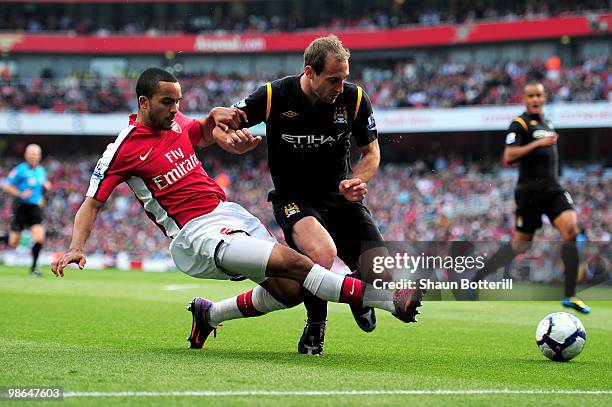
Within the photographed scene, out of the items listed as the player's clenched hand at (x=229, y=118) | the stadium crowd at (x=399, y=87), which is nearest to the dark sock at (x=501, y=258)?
the player's clenched hand at (x=229, y=118)

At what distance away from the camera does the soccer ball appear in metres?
6.55

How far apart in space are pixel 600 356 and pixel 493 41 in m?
35.5

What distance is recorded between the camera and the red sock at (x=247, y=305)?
693cm

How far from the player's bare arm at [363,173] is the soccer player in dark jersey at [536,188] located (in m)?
4.28

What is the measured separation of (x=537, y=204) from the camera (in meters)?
11.2

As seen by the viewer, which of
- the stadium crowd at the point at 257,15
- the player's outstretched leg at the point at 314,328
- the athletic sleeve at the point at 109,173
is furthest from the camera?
the stadium crowd at the point at 257,15

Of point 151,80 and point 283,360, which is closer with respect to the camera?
point 283,360

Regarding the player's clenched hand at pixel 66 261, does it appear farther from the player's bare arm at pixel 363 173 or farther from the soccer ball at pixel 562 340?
the soccer ball at pixel 562 340

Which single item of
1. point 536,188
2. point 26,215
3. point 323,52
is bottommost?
point 26,215

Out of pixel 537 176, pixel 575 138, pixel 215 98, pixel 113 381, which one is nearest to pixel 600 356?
pixel 113 381

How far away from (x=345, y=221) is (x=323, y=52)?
1.42 metres

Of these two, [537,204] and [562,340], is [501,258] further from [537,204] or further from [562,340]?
[562,340]

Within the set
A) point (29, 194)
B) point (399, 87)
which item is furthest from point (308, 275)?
point (399, 87)

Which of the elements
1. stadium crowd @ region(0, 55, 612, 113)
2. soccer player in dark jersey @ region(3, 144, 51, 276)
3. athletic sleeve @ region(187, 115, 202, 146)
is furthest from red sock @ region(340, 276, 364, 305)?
stadium crowd @ region(0, 55, 612, 113)
